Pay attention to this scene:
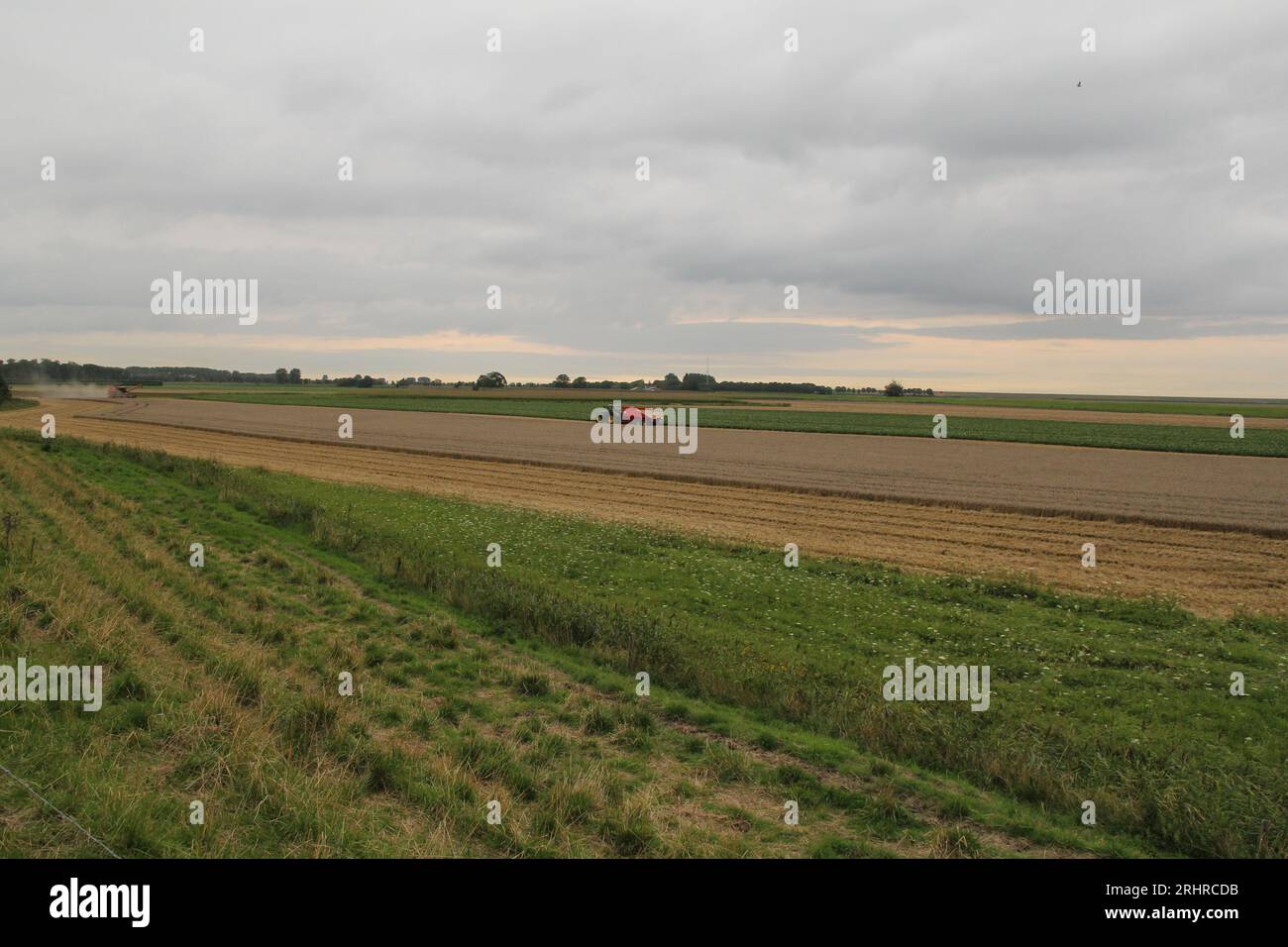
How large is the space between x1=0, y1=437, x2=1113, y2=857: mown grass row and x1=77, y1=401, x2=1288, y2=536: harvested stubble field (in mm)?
24063

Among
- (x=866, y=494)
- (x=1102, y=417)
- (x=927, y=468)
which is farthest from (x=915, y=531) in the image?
(x=1102, y=417)

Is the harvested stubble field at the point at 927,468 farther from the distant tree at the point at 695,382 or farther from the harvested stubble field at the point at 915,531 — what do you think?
the distant tree at the point at 695,382

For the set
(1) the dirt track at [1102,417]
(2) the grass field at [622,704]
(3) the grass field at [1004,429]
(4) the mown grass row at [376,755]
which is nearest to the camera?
(4) the mown grass row at [376,755]

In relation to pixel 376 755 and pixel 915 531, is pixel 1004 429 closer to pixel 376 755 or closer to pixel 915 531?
pixel 915 531

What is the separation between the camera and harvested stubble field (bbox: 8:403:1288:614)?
62.0 ft

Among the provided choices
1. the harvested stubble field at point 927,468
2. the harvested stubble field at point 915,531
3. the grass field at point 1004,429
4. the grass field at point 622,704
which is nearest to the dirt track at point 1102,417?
the grass field at point 1004,429

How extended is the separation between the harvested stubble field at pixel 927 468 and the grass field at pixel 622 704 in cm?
1525

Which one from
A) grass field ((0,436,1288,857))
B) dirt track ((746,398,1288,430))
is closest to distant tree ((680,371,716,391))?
dirt track ((746,398,1288,430))

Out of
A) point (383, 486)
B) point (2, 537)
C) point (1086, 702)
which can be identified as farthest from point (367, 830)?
point (383, 486)

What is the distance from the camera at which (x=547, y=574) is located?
17.4 metres

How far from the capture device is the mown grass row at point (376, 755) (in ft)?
19.2

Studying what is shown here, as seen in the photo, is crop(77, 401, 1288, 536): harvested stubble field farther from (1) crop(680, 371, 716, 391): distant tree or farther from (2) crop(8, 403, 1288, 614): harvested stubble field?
(1) crop(680, 371, 716, 391): distant tree

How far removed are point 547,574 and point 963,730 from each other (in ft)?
32.9
